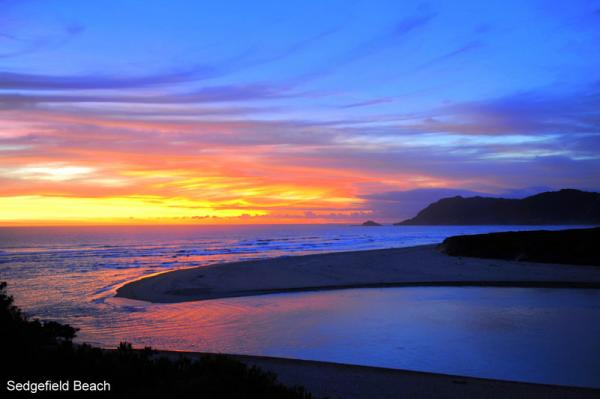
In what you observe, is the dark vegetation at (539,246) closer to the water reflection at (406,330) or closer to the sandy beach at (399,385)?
the water reflection at (406,330)

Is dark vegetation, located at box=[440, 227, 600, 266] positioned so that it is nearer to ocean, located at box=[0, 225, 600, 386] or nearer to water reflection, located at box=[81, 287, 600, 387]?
ocean, located at box=[0, 225, 600, 386]

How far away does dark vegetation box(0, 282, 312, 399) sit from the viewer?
17.3ft

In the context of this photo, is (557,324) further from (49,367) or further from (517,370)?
(49,367)

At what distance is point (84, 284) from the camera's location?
80.9 ft

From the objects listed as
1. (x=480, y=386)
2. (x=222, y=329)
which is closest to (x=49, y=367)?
(x=480, y=386)

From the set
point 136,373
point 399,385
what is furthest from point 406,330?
point 136,373

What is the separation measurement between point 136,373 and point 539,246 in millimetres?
29921

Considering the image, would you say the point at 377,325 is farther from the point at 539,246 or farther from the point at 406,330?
the point at 539,246

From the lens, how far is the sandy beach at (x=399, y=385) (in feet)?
24.5

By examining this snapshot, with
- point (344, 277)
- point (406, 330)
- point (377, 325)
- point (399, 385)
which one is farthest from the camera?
point (344, 277)

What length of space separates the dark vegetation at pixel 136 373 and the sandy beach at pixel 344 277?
507 inches

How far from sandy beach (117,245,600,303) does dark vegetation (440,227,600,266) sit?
59.9 inches

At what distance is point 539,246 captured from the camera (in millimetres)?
30438

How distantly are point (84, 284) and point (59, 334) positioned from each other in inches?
673
